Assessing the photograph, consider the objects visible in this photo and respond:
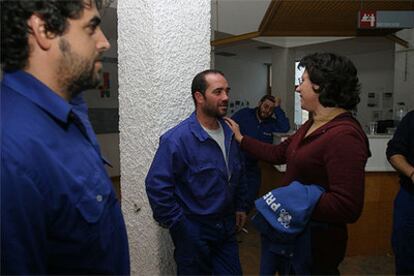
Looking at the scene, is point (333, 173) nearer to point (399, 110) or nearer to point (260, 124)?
point (260, 124)

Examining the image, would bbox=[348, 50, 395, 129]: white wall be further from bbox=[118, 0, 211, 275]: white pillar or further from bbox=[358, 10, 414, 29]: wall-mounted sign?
bbox=[118, 0, 211, 275]: white pillar

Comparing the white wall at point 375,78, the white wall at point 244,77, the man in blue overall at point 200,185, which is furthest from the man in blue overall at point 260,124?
the white wall at point 244,77

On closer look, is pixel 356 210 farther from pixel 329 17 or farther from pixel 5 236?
pixel 329 17

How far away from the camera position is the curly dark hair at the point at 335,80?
142 cm

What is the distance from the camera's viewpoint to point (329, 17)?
4668 mm

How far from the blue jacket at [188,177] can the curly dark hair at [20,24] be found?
834 millimetres

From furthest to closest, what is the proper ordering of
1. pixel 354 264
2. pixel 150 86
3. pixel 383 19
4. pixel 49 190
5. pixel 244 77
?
1. pixel 244 77
2. pixel 383 19
3. pixel 354 264
4. pixel 150 86
5. pixel 49 190

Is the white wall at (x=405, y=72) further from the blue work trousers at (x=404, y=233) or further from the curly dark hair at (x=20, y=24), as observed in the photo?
the curly dark hair at (x=20, y=24)

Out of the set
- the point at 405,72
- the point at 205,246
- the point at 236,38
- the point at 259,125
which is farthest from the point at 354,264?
the point at 236,38

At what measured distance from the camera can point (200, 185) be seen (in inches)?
65.8

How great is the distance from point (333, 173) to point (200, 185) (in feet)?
2.04

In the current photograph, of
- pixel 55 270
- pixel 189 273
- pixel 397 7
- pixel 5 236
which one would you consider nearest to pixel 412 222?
pixel 189 273

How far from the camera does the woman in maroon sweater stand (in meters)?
1.25

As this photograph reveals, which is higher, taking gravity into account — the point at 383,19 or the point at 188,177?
the point at 383,19
